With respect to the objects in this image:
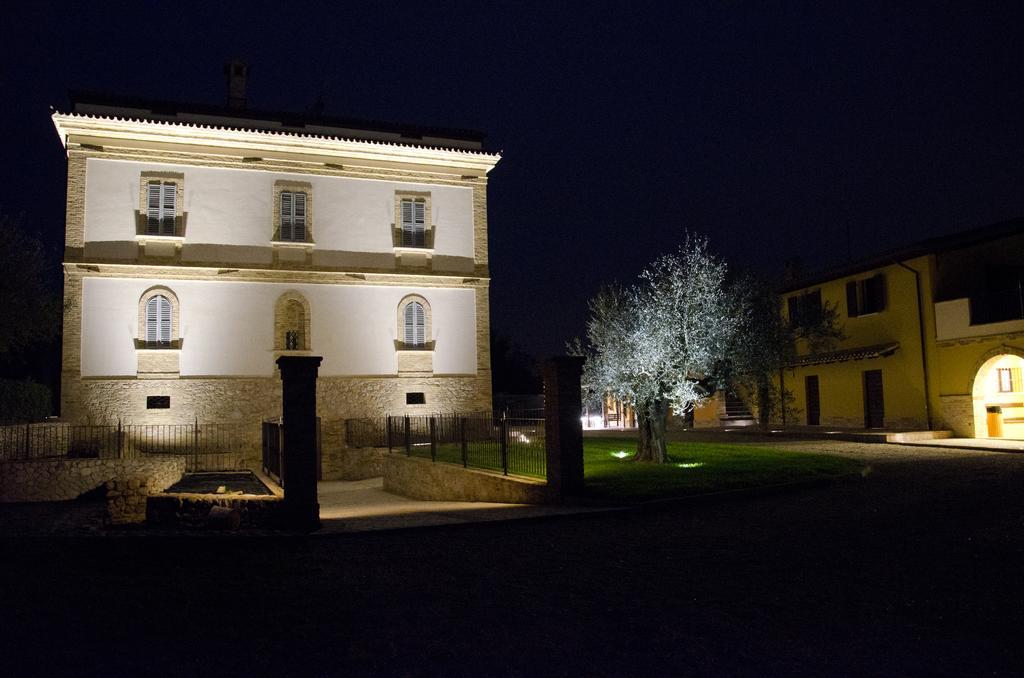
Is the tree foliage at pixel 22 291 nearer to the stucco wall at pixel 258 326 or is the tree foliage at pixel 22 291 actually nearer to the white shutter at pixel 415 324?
the stucco wall at pixel 258 326

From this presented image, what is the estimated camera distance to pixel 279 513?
1072 cm

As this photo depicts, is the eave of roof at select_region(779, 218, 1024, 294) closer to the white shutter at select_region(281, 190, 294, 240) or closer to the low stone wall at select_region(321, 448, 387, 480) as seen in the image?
the low stone wall at select_region(321, 448, 387, 480)

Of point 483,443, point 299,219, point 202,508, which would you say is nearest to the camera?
point 202,508

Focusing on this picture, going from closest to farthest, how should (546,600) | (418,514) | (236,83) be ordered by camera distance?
(546,600)
(418,514)
(236,83)

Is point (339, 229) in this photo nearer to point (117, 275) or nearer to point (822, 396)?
point (117, 275)

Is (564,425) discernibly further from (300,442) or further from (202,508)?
(202,508)

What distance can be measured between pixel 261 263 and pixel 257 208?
1.58 m

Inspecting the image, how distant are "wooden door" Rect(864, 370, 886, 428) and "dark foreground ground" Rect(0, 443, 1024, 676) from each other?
17.0 metres

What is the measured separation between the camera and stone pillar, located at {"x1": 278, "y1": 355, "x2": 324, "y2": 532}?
32.6 feet

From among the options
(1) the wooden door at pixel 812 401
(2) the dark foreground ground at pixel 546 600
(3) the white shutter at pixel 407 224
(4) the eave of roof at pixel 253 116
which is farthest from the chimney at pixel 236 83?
(1) the wooden door at pixel 812 401

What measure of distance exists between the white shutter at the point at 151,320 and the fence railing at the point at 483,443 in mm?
6637

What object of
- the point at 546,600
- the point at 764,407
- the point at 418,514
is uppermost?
the point at 764,407

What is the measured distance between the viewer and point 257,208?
2205 centimetres

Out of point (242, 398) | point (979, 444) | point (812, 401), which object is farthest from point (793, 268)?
point (242, 398)
